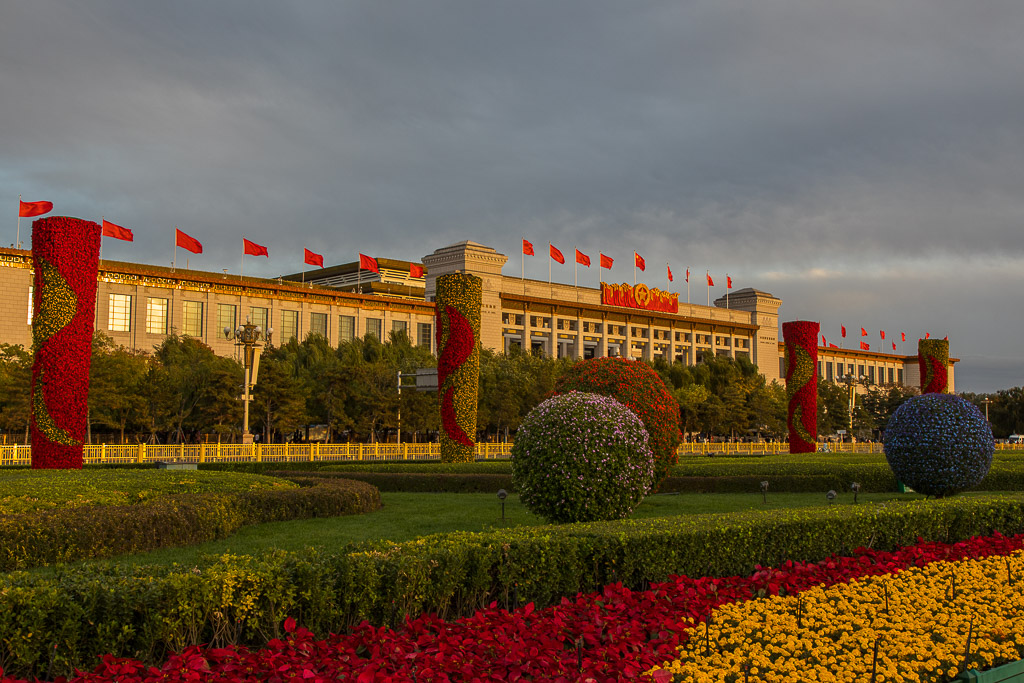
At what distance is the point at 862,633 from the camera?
623cm

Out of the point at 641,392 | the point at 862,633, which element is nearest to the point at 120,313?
the point at 641,392

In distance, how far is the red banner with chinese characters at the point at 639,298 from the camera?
7169 centimetres

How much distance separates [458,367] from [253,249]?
28.6m

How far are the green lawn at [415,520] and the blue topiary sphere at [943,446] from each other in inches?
49.7

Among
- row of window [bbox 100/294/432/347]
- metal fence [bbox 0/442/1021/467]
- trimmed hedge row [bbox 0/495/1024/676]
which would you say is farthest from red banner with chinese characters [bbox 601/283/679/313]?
trimmed hedge row [bbox 0/495/1024/676]

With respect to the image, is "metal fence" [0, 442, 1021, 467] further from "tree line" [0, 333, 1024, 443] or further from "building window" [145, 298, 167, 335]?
"building window" [145, 298, 167, 335]

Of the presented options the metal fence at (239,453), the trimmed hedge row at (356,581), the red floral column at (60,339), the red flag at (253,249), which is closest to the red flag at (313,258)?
the red flag at (253,249)

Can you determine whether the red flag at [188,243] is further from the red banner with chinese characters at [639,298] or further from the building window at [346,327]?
the red banner with chinese characters at [639,298]

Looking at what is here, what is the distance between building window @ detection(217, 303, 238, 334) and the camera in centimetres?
5906

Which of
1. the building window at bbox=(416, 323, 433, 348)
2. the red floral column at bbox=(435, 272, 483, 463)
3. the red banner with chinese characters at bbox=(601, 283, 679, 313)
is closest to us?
the red floral column at bbox=(435, 272, 483, 463)

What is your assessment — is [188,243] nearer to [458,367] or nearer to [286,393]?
[286,393]

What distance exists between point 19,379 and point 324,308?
29.9m

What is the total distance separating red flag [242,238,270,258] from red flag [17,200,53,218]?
10.1 m

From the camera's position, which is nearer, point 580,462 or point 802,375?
point 580,462
